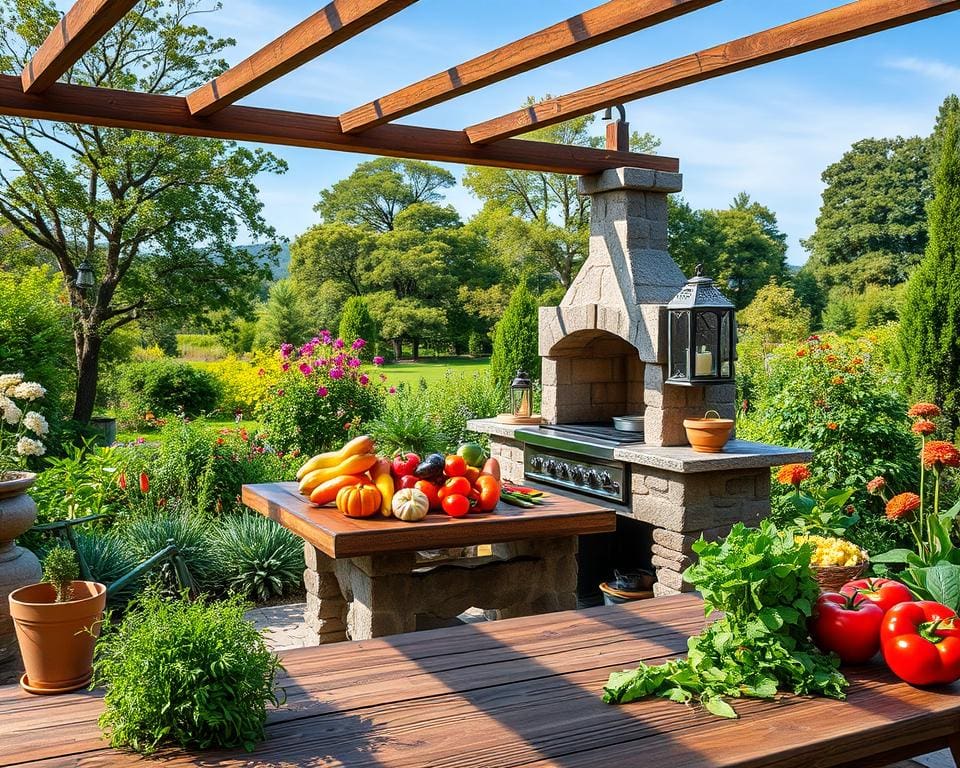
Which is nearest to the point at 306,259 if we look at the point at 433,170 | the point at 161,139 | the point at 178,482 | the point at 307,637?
the point at 433,170

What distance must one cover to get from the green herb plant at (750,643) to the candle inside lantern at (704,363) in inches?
114

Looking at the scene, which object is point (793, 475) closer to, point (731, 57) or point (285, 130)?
point (731, 57)

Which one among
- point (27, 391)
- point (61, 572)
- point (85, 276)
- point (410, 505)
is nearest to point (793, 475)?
point (410, 505)

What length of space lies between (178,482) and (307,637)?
2.61m

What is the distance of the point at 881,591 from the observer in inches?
92.5

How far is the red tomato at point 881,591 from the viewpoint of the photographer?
2.30m

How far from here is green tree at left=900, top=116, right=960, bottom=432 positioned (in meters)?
8.75

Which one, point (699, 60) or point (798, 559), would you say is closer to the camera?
point (798, 559)

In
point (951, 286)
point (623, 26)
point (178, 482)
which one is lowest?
point (178, 482)

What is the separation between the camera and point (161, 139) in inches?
507

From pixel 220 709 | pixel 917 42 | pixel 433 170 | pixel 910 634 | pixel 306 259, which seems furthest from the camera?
pixel 433 170

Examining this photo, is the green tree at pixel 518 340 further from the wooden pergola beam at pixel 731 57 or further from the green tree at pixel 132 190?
the wooden pergola beam at pixel 731 57

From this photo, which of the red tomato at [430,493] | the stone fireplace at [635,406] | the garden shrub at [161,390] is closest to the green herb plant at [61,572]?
the red tomato at [430,493]

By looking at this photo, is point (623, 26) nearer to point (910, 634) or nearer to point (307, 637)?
point (910, 634)
